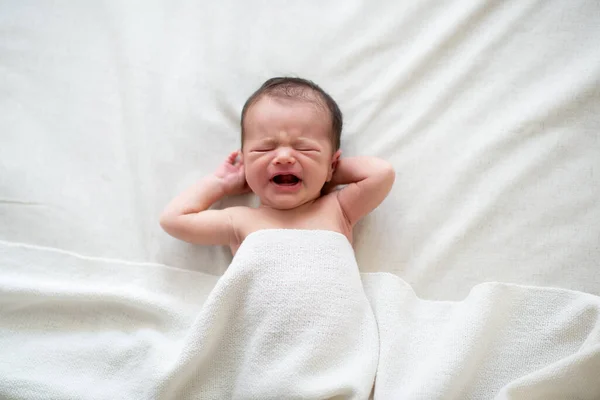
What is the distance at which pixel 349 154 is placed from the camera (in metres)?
1.36

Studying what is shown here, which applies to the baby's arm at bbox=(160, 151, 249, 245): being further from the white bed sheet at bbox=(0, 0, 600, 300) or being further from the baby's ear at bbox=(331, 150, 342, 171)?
the baby's ear at bbox=(331, 150, 342, 171)

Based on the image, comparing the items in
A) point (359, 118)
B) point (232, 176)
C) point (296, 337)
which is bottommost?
point (296, 337)

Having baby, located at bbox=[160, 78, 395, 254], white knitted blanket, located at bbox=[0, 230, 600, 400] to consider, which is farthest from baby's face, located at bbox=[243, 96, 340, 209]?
white knitted blanket, located at bbox=[0, 230, 600, 400]

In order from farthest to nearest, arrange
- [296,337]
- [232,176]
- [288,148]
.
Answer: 1. [232,176]
2. [288,148]
3. [296,337]

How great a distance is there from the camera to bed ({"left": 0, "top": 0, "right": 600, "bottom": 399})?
1.14 metres

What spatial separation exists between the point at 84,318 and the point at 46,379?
0.48 ft

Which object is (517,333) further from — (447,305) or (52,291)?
(52,291)

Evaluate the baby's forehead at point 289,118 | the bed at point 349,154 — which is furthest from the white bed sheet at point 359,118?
the baby's forehead at point 289,118

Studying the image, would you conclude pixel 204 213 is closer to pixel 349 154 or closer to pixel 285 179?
pixel 285 179

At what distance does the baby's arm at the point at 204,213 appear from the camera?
126 cm

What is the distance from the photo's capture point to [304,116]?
1.22m

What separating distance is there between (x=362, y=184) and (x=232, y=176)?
0.32 metres

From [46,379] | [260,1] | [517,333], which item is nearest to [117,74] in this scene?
[260,1]

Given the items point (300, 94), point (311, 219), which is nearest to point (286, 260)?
point (311, 219)
